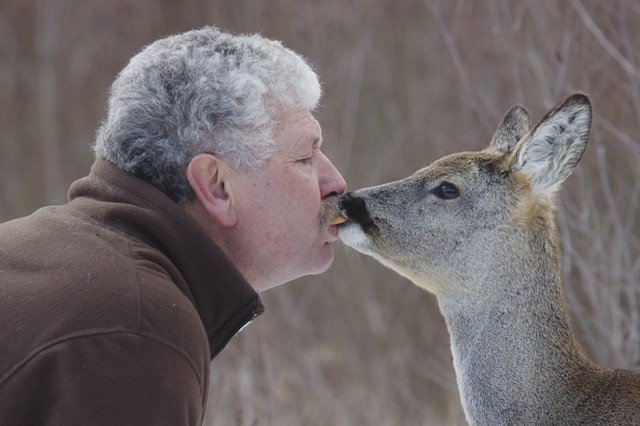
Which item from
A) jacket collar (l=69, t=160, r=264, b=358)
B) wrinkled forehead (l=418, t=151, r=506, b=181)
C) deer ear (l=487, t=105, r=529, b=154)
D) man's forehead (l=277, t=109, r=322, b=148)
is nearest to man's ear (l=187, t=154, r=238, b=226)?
jacket collar (l=69, t=160, r=264, b=358)

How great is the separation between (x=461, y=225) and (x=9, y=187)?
978 centimetres

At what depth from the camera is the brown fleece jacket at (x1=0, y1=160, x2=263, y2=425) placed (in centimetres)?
256

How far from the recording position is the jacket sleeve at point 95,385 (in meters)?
2.54

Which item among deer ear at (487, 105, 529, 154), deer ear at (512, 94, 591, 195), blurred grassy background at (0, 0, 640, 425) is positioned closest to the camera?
deer ear at (512, 94, 591, 195)

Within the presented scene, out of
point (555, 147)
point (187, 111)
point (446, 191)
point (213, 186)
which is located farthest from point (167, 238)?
point (555, 147)

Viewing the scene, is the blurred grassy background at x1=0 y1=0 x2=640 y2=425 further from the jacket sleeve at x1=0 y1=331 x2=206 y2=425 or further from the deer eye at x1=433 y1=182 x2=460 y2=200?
the jacket sleeve at x1=0 y1=331 x2=206 y2=425

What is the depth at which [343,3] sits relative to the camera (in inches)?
400

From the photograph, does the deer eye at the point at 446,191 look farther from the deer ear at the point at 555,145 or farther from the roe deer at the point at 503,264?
the deer ear at the point at 555,145

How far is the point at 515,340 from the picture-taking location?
11.5ft

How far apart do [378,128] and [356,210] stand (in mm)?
6643

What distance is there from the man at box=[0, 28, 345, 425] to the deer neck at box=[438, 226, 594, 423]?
534 millimetres

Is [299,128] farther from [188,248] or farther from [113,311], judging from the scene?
[113,311]

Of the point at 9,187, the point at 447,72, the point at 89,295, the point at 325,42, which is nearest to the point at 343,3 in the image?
the point at 325,42

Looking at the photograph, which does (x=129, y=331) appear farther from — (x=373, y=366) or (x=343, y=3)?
(x=343, y=3)
